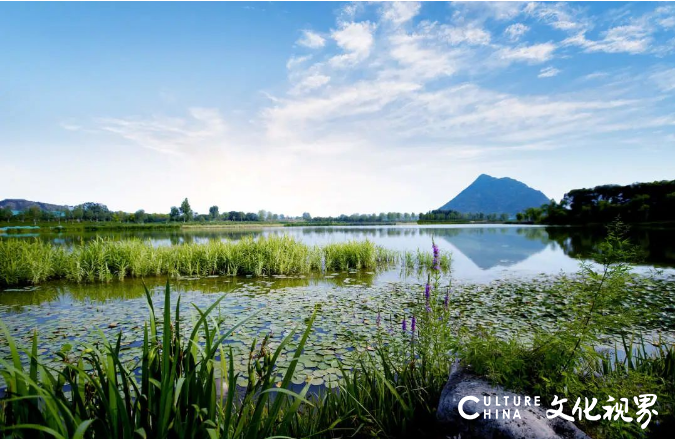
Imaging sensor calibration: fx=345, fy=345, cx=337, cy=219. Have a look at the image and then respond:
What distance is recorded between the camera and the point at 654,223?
2625 inches

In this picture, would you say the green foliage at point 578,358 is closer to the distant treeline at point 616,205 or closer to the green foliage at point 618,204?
the distant treeline at point 616,205

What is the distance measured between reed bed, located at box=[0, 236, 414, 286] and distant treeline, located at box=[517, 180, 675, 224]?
5821cm

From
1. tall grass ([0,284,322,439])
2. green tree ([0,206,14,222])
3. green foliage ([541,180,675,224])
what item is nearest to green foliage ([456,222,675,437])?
tall grass ([0,284,322,439])

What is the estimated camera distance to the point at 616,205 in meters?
75.1

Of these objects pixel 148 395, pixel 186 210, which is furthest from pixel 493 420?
pixel 186 210

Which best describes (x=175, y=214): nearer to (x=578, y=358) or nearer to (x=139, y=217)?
(x=139, y=217)

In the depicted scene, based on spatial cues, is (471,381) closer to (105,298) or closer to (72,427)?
(72,427)

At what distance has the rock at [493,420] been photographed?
2584 millimetres

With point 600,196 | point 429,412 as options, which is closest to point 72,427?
point 429,412

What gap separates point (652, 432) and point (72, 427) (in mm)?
4183

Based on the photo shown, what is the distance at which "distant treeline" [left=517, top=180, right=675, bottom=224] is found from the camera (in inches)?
2712

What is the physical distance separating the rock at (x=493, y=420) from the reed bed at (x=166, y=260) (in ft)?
38.5

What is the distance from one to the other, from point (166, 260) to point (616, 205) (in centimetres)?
9107

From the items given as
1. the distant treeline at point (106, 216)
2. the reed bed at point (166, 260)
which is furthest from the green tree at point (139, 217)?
the reed bed at point (166, 260)
